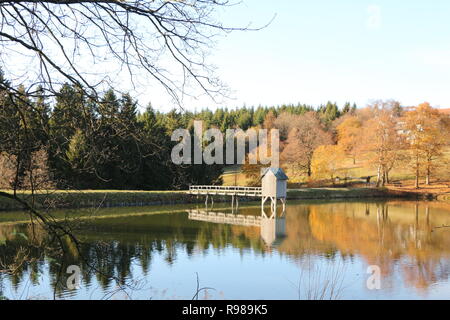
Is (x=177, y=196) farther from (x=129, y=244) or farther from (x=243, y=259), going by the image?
(x=243, y=259)

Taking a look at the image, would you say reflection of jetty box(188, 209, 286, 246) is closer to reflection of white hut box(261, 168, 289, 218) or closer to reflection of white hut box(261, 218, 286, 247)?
reflection of white hut box(261, 218, 286, 247)

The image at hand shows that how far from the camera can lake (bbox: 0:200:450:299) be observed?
792 centimetres

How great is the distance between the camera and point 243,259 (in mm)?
11211

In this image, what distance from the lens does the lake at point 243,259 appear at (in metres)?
7.92

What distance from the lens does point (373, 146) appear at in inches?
1377
